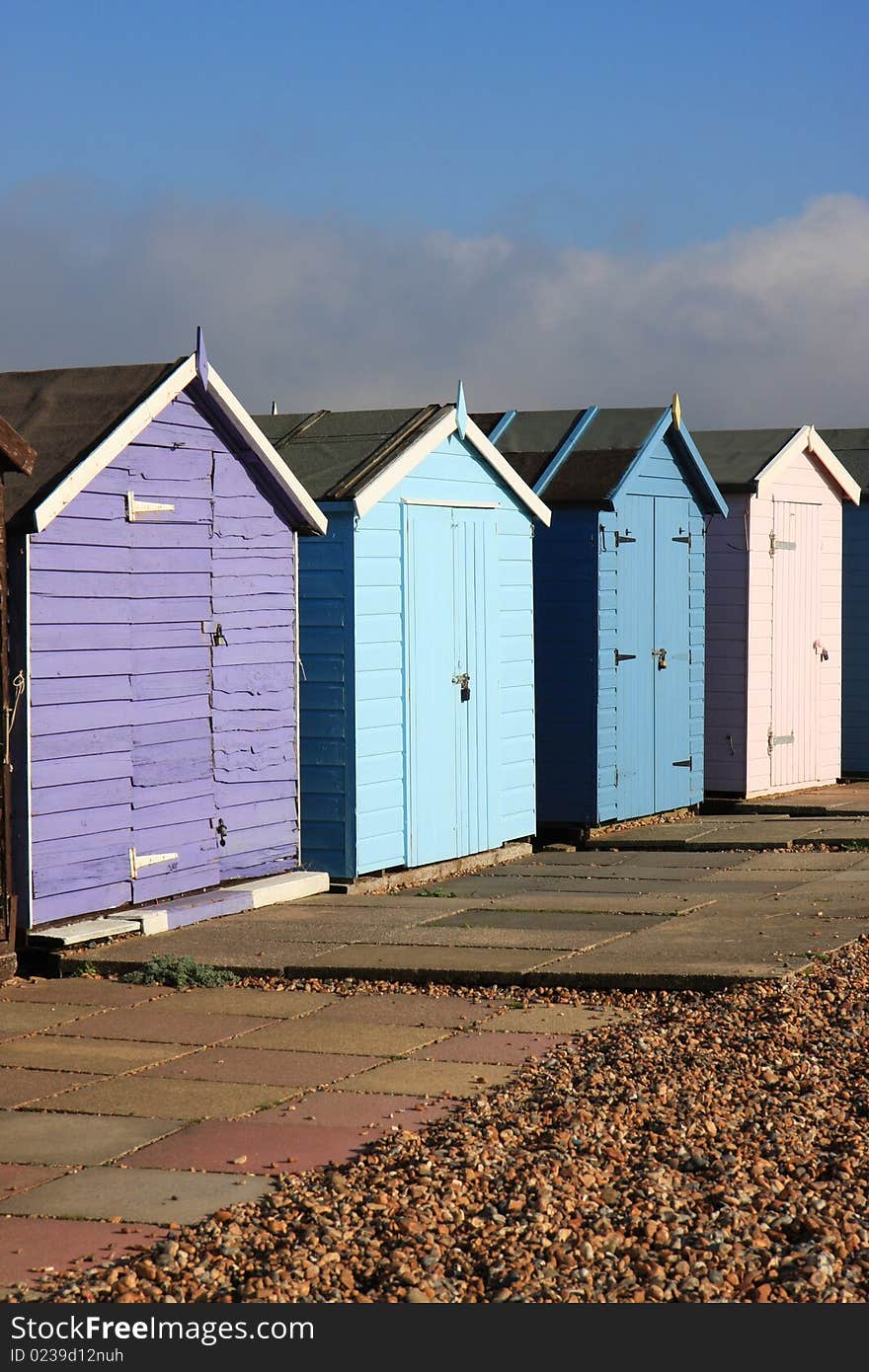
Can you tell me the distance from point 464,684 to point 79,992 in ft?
16.1

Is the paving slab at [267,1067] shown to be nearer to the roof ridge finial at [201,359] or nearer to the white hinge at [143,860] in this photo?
the white hinge at [143,860]

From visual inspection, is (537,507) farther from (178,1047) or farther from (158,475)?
(178,1047)

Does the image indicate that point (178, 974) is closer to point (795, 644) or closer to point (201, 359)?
point (201, 359)

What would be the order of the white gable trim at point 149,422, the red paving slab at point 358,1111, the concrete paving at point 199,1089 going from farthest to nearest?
1. the white gable trim at point 149,422
2. the red paving slab at point 358,1111
3. the concrete paving at point 199,1089

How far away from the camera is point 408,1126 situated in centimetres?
630

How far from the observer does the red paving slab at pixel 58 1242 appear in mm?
4930

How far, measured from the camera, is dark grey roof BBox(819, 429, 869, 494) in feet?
63.6

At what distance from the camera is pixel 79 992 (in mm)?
8891

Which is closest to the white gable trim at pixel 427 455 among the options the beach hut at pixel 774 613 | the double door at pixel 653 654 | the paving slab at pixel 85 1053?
the double door at pixel 653 654

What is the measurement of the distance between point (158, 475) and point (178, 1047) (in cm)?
395

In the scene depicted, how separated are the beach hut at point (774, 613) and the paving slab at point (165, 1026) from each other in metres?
9.44

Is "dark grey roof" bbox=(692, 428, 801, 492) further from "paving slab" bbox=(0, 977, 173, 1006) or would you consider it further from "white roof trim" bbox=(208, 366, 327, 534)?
"paving slab" bbox=(0, 977, 173, 1006)

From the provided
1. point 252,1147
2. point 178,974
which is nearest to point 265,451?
point 178,974

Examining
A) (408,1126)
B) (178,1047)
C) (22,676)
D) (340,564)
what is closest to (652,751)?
(340,564)
